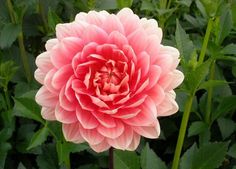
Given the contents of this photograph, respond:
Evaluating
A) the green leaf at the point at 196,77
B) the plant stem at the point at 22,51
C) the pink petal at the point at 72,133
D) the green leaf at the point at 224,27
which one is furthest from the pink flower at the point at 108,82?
the plant stem at the point at 22,51

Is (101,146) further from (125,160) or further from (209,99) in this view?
(209,99)

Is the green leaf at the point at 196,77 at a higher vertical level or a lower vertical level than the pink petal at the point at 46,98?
lower

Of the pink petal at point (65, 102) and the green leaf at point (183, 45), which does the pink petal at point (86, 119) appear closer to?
the pink petal at point (65, 102)

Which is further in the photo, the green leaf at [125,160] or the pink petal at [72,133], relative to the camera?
the green leaf at [125,160]

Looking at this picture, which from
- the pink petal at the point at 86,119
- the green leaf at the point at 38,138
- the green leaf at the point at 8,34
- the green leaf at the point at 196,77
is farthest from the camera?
the green leaf at the point at 8,34

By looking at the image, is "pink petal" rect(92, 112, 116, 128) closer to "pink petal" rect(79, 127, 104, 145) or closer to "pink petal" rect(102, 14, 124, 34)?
"pink petal" rect(79, 127, 104, 145)

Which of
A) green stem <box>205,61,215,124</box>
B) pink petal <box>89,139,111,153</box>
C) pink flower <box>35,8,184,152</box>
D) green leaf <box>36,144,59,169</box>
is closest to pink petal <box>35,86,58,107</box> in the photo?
pink flower <box>35,8,184,152</box>
